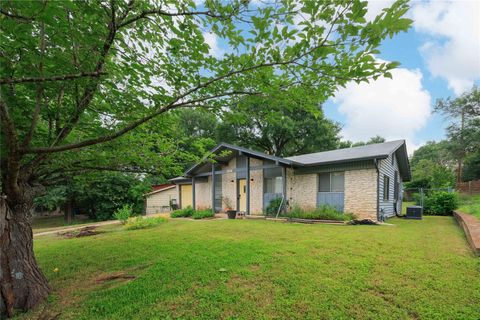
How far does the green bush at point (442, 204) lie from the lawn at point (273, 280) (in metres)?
8.62

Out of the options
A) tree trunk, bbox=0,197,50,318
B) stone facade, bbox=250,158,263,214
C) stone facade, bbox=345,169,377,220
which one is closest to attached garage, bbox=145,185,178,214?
stone facade, bbox=250,158,263,214

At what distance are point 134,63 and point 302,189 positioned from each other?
11094mm

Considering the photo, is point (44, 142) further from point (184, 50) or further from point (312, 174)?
point (312, 174)

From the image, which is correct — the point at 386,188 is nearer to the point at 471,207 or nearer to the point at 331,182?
the point at 331,182

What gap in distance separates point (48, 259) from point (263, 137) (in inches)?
994

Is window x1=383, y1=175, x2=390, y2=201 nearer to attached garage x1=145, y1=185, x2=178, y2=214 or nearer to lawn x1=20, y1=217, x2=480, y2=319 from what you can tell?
lawn x1=20, y1=217, x2=480, y2=319

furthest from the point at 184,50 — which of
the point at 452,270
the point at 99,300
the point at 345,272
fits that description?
the point at 452,270

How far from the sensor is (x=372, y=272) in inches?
152

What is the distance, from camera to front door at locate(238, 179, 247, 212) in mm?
14586

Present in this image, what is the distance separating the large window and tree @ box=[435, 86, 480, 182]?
21683mm

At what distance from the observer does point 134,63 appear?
2502 millimetres

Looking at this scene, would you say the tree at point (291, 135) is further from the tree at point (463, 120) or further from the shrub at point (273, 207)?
the tree at point (463, 120)

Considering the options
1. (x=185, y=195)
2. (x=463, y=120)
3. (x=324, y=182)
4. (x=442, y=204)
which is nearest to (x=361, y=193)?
(x=324, y=182)

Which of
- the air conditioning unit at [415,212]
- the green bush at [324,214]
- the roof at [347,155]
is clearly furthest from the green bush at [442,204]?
the green bush at [324,214]
